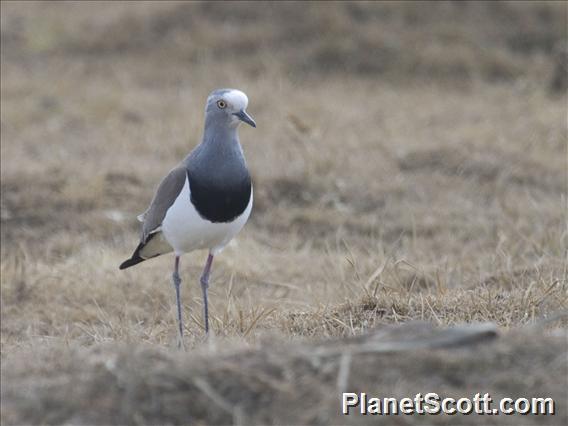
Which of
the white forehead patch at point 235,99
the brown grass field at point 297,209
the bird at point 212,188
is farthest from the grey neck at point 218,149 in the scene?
the brown grass field at point 297,209

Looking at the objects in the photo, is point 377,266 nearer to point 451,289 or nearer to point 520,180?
point 451,289

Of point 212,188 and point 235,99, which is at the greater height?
point 235,99

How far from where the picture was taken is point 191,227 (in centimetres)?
486

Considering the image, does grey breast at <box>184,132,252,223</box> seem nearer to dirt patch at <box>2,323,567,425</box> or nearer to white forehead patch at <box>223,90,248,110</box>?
white forehead patch at <box>223,90,248,110</box>

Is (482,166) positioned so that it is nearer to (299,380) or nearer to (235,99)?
(235,99)

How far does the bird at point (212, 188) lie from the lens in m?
4.78

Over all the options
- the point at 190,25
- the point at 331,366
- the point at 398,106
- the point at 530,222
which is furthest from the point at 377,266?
the point at 190,25

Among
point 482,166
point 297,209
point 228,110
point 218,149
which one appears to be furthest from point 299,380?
point 482,166

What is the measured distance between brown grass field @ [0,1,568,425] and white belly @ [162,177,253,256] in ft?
1.25

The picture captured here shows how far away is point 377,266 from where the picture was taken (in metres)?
6.12

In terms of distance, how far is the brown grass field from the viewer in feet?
11.2

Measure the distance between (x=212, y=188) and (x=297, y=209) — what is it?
10.7 feet

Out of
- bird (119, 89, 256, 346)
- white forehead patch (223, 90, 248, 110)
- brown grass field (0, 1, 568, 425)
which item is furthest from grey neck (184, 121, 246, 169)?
brown grass field (0, 1, 568, 425)

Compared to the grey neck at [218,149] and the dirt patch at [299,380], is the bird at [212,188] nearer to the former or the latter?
the grey neck at [218,149]
